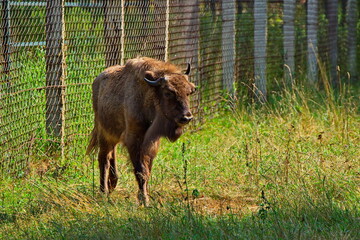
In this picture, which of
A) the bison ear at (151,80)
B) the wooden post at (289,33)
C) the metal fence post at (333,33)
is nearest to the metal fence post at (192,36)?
the wooden post at (289,33)

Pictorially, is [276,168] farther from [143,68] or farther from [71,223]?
[71,223]

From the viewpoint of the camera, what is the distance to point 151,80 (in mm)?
7527

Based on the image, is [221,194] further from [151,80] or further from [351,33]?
[351,33]

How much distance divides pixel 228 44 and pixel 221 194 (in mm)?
5407

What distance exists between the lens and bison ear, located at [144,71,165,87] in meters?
7.40

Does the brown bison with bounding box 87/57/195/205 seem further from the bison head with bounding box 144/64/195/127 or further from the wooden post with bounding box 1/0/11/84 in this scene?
the wooden post with bounding box 1/0/11/84

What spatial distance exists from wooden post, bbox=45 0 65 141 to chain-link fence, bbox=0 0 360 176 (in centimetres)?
1

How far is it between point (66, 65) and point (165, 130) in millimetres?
2103

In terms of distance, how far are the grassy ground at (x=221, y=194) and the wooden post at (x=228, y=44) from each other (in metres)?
1.92

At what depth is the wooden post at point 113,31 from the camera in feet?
30.9

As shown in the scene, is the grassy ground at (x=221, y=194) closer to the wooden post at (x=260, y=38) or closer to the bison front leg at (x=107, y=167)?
the bison front leg at (x=107, y=167)

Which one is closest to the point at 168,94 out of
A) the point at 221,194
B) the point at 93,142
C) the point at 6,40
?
the point at 221,194

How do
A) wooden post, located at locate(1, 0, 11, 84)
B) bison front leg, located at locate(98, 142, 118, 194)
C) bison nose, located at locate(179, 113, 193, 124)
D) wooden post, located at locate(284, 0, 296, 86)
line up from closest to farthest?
bison nose, located at locate(179, 113, 193, 124) → wooden post, located at locate(1, 0, 11, 84) → bison front leg, located at locate(98, 142, 118, 194) → wooden post, located at locate(284, 0, 296, 86)

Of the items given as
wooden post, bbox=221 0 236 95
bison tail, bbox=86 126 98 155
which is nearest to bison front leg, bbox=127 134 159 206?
bison tail, bbox=86 126 98 155
